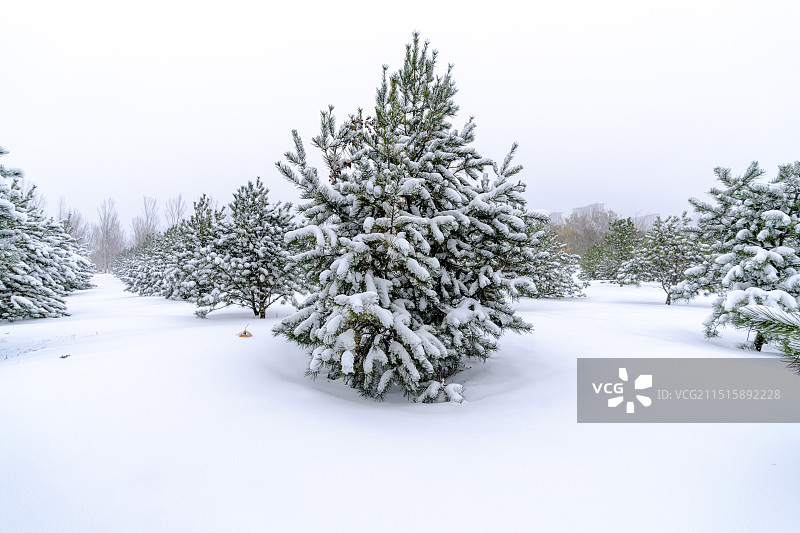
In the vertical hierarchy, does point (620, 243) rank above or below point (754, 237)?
above

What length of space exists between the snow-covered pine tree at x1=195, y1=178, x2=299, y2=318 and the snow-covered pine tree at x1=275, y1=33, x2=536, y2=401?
19.3 ft

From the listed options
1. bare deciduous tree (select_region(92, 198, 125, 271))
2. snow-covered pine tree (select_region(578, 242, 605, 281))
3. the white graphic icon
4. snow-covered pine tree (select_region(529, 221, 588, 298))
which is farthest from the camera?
bare deciduous tree (select_region(92, 198, 125, 271))

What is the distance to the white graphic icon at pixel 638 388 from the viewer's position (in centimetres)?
362

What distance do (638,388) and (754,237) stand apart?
6684 millimetres

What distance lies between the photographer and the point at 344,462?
261 cm

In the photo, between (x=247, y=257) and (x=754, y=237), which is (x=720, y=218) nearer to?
(x=754, y=237)

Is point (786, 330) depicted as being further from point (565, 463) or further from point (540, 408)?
point (540, 408)

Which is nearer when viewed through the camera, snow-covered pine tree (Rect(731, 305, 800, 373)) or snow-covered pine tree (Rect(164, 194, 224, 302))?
snow-covered pine tree (Rect(731, 305, 800, 373))

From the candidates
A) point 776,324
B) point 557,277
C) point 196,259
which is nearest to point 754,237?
point 776,324

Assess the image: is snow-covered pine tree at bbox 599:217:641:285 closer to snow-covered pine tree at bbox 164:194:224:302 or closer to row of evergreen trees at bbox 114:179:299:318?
row of evergreen trees at bbox 114:179:299:318

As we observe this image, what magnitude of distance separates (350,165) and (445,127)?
169 cm

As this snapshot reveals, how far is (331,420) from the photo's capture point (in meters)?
3.42

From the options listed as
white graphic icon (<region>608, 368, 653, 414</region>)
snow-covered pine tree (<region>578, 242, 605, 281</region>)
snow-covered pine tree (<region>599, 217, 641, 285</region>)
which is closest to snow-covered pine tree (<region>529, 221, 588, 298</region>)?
snow-covered pine tree (<region>599, 217, 641, 285</region>)

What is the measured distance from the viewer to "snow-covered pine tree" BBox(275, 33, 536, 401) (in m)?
4.08
